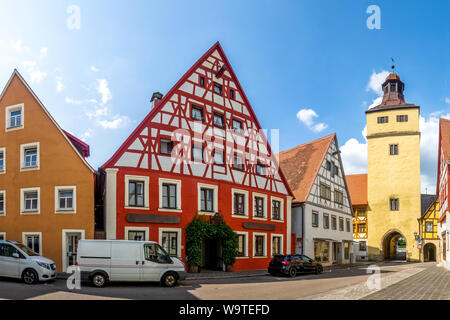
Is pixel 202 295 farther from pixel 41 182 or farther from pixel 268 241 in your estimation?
pixel 268 241

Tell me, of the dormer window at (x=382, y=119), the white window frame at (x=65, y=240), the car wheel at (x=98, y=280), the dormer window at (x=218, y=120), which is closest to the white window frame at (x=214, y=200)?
the dormer window at (x=218, y=120)

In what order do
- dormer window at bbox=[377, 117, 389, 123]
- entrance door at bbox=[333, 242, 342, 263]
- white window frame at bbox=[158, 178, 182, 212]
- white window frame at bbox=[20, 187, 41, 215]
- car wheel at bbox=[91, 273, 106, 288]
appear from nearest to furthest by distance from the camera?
car wheel at bbox=[91, 273, 106, 288] < white window frame at bbox=[20, 187, 41, 215] < white window frame at bbox=[158, 178, 182, 212] < entrance door at bbox=[333, 242, 342, 263] < dormer window at bbox=[377, 117, 389, 123]

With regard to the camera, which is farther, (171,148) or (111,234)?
(171,148)

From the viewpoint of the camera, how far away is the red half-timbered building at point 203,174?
21.3 m

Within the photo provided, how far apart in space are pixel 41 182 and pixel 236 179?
38.4ft

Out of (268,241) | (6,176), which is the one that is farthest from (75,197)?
(268,241)

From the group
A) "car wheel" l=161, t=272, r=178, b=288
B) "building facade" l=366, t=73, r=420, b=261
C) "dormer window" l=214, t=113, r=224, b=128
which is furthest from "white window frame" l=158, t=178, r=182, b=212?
"building facade" l=366, t=73, r=420, b=261

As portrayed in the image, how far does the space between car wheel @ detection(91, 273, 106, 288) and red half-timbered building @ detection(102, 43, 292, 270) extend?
4.81 metres

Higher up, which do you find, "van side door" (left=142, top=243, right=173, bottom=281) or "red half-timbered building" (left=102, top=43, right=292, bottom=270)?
"red half-timbered building" (left=102, top=43, right=292, bottom=270)

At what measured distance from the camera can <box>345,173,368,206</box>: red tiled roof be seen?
54031 mm

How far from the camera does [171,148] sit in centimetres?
2323

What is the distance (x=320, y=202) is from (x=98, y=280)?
76.8 feet

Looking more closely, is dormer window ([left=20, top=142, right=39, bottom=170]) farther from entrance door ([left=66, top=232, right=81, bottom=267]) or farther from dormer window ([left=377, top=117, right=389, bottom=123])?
dormer window ([left=377, top=117, right=389, bottom=123])

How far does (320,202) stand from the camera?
34.8 meters
